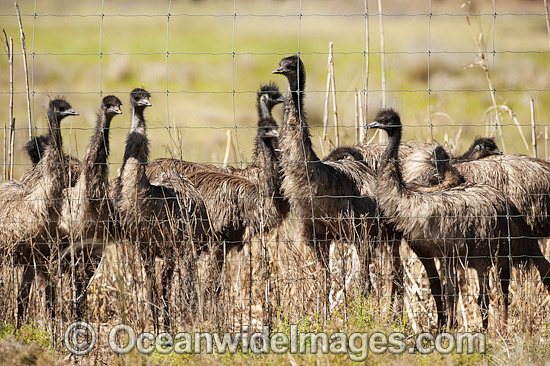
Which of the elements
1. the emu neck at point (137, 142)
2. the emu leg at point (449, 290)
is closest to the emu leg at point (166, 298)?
the emu neck at point (137, 142)

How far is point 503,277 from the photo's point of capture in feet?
23.7

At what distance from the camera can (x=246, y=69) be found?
28.8 meters

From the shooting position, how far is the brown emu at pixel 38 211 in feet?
21.1

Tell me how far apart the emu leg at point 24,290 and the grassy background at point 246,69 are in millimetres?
7235

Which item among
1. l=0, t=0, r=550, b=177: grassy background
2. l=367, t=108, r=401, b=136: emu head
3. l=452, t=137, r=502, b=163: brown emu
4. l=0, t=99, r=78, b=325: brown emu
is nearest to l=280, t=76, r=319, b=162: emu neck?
l=367, t=108, r=401, b=136: emu head

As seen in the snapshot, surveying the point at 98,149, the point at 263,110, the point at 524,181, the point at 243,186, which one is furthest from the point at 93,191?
the point at 524,181

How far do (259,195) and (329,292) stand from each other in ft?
4.18

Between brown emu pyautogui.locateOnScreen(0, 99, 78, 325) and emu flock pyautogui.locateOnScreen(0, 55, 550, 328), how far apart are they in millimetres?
12

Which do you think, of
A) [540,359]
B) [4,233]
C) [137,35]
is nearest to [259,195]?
[4,233]

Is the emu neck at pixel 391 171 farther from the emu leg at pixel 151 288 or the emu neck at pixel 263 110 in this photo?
the emu leg at pixel 151 288

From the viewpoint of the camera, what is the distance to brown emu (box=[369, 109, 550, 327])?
6.55 metres

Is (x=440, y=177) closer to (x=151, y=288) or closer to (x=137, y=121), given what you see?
(x=137, y=121)

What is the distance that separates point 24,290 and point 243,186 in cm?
228

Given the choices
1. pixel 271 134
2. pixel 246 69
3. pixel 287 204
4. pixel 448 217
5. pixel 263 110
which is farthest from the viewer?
pixel 246 69
